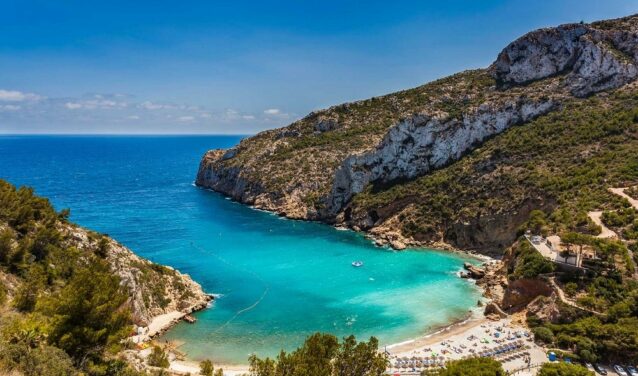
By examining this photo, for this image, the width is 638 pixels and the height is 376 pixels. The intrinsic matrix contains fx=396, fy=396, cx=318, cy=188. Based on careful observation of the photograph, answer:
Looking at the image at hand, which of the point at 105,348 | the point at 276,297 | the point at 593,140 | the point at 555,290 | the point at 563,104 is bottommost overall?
the point at 276,297

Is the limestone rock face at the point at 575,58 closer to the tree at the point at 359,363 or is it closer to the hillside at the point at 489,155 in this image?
the hillside at the point at 489,155

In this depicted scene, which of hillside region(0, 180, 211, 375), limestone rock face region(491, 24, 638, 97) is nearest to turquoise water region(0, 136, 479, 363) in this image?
hillside region(0, 180, 211, 375)

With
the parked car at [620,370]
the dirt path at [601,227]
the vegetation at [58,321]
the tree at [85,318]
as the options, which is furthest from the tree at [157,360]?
the dirt path at [601,227]

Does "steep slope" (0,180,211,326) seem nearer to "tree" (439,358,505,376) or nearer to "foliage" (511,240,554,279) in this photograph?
"tree" (439,358,505,376)

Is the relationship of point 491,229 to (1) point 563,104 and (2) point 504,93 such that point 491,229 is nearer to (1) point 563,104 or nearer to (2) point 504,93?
(1) point 563,104

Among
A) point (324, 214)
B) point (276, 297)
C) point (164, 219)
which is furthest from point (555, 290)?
point (164, 219)

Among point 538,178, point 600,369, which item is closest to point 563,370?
point 600,369

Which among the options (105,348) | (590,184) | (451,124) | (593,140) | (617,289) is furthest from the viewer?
(451,124)
